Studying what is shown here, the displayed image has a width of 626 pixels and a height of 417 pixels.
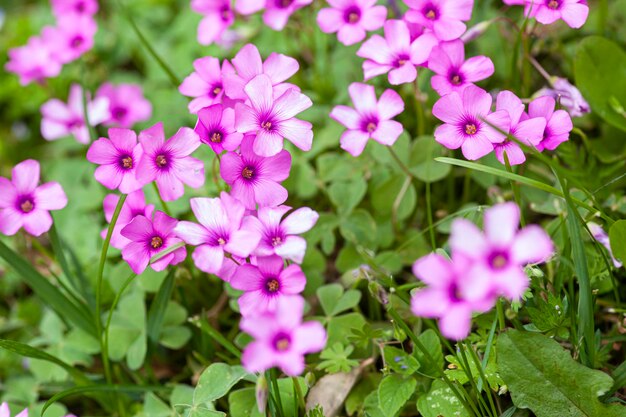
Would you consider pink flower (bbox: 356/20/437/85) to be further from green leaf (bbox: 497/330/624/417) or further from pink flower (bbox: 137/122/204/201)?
green leaf (bbox: 497/330/624/417)

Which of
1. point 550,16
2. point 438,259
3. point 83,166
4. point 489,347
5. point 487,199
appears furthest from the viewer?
point 83,166

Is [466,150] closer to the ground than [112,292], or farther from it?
farther from it

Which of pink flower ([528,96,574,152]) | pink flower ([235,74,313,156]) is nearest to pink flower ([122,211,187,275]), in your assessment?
pink flower ([235,74,313,156])

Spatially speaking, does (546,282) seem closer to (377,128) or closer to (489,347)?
(489,347)

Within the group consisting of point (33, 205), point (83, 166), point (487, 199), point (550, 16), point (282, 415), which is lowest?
point (83, 166)

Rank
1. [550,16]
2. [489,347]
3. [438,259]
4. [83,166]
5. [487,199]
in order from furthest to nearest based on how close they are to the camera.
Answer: [83,166] < [487,199] < [550,16] < [489,347] < [438,259]

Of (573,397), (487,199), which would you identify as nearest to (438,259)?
(573,397)

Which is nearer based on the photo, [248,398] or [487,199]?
[248,398]
